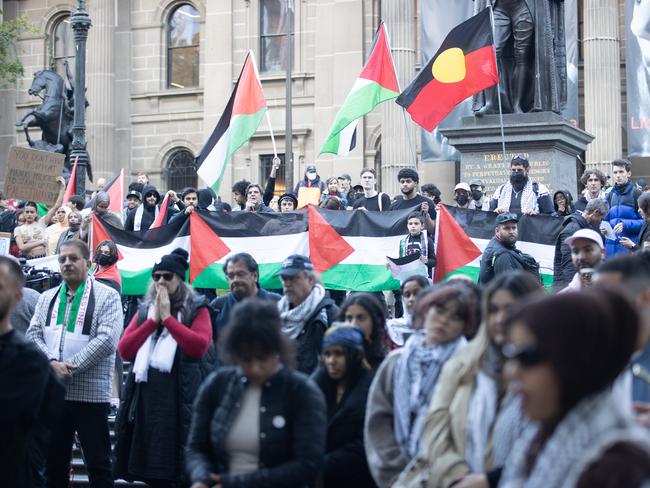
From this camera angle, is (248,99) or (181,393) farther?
(248,99)

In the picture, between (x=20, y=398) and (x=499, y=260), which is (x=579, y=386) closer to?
(x=20, y=398)

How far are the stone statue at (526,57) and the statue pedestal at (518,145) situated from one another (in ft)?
0.71

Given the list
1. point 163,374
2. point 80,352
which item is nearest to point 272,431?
point 163,374

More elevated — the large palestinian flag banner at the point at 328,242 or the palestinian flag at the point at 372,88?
the palestinian flag at the point at 372,88

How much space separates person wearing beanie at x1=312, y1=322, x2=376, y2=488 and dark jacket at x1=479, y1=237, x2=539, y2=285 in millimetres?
4251

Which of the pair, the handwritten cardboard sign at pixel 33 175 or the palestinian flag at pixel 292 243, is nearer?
the palestinian flag at pixel 292 243

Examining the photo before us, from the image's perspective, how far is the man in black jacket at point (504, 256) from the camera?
34.1 feet

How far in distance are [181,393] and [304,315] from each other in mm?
982

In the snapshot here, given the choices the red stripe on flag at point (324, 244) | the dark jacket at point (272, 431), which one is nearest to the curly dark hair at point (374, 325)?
the dark jacket at point (272, 431)

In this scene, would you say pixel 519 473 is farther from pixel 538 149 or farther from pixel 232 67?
pixel 232 67

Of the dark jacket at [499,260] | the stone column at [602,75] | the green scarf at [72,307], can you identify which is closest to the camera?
the green scarf at [72,307]

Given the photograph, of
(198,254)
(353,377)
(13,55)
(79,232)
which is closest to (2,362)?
(353,377)

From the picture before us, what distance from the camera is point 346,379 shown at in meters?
6.35

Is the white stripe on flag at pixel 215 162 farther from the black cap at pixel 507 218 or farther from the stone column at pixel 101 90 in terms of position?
the stone column at pixel 101 90
